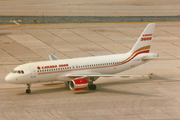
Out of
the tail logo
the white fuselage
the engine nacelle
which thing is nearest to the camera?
the white fuselage

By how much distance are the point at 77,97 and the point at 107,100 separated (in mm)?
3616

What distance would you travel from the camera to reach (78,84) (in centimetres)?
4100

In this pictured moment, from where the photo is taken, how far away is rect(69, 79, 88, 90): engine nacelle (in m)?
40.9

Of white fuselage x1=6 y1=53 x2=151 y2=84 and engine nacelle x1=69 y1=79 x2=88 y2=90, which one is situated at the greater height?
white fuselage x1=6 y1=53 x2=151 y2=84

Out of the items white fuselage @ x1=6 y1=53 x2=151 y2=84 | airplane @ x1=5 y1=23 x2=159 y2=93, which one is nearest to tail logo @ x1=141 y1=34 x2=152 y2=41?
airplane @ x1=5 y1=23 x2=159 y2=93

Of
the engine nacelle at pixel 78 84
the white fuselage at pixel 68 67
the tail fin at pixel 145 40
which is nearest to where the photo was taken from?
the white fuselage at pixel 68 67

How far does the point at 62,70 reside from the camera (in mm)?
42531

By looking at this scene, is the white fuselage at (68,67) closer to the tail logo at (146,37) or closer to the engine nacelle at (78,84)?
the engine nacelle at (78,84)

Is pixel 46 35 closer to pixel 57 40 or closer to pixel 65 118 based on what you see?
pixel 57 40

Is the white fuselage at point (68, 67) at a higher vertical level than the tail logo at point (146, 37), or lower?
lower

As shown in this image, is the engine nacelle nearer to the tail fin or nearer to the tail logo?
the tail fin

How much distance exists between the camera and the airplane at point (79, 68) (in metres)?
40.9

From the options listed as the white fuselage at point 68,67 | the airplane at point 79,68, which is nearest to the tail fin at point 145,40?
the airplane at point 79,68

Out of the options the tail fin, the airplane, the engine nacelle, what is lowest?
the engine nacelle
